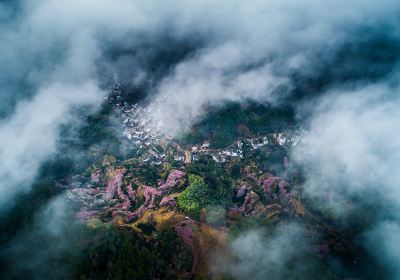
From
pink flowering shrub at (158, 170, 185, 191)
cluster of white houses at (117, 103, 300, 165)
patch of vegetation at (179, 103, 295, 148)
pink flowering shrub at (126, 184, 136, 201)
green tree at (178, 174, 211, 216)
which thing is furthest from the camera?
patch of vegetation at (179, 103, 295, 148)

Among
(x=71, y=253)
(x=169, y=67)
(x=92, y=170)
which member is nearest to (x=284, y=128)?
(x=169, y=67)

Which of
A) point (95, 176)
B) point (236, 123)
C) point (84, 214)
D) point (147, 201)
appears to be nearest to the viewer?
point (84, 214)

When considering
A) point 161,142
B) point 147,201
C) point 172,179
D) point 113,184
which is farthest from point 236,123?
point 113,184

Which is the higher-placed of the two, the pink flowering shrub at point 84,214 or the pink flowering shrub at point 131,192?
the pink flowering shrub at point 131,192

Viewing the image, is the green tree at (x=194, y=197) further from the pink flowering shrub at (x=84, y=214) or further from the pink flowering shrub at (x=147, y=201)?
the pink flowering shrub at (x=84, y=214)

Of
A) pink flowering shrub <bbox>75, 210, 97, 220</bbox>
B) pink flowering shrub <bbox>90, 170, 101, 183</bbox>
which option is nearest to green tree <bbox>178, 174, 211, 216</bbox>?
pink flowering shrub <bbox>75, 210, 97, 220</bbox>

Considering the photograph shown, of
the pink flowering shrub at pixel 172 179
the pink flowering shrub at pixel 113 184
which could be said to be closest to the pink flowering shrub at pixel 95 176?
the pink flowering shrub at pixel 113 184

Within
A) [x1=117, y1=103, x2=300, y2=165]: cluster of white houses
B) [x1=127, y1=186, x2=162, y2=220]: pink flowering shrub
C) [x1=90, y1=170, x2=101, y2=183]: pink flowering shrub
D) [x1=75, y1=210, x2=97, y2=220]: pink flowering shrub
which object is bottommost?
[x1=75, y1=210, x2=97, y2=220]: pink flowering shrub

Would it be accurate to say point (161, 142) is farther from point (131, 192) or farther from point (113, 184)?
point (131, 192)

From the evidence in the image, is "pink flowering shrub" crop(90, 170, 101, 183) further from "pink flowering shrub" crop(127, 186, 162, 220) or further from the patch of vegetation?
the patch of vegetation

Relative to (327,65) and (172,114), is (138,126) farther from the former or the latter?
(327,65)

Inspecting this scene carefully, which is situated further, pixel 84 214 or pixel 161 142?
pixel 161 142
